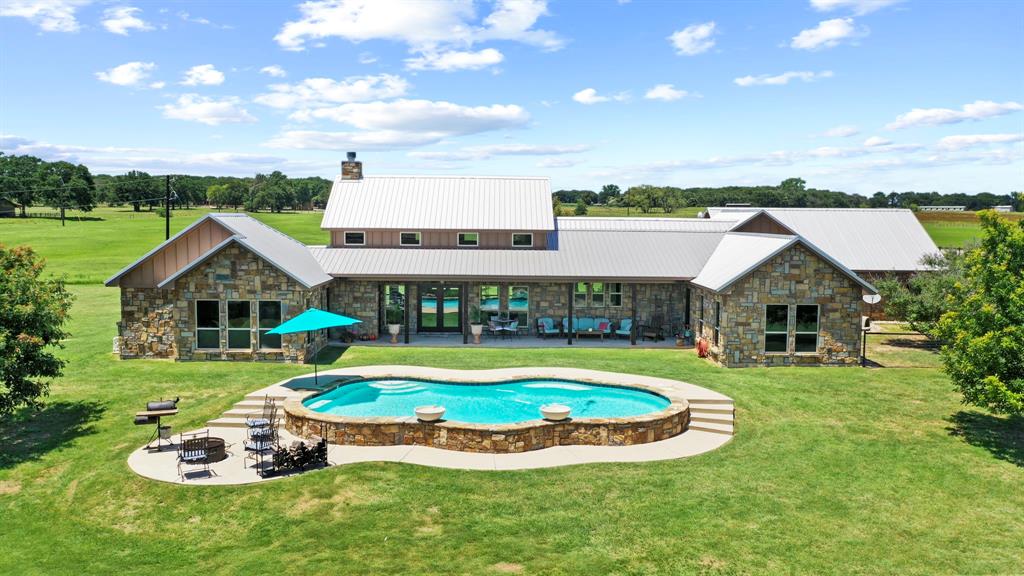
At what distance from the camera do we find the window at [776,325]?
2311 centimetres

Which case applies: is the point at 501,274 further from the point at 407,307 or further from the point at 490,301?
the point at 407,307

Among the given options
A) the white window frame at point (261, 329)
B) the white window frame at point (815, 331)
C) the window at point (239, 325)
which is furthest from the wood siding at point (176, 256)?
the white window frame at point (815, 331)

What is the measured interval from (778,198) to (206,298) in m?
121

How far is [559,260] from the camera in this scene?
28.3 metres

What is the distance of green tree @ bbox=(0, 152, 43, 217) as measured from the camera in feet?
314

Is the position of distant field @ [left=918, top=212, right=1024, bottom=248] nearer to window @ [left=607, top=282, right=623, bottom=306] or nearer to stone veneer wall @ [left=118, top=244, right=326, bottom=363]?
window @ [left=607, top=282, right=623, bottom=306]

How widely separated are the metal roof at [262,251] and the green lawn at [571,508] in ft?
18.8

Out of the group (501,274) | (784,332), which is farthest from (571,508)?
(501,274)

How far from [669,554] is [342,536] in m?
5.31

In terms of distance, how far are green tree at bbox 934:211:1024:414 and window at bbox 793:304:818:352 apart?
665cm

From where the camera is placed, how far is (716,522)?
11328 mm

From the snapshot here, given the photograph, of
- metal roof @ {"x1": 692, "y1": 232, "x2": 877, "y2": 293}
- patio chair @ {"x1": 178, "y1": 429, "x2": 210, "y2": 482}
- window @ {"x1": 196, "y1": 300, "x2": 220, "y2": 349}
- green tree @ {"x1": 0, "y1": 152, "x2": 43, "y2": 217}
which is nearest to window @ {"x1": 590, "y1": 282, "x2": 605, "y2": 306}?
metal roof @ {"x1": 692, "y1": 232, "x2": 877, "y2": 293}

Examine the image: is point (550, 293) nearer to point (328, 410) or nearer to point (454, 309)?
point (454, 309)

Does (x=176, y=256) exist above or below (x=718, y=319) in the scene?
above
